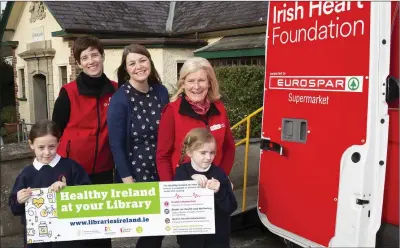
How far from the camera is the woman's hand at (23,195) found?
A: 104 inches

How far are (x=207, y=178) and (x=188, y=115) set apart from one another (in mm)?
423

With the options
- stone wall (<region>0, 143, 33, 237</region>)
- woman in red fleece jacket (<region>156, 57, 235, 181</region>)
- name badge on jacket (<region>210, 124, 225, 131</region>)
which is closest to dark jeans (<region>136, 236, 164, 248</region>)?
woman in red fleece jacket (<region>156, 57, 235, 181</region>)

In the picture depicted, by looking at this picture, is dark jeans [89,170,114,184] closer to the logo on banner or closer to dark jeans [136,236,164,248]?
dark jeans [136,236,164,248]

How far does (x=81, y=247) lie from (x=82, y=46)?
4.59ft

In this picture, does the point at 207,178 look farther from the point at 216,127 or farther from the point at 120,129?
the point at 120,129

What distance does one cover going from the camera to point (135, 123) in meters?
2.89

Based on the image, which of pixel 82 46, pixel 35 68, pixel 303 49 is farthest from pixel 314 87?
pixel 35 68

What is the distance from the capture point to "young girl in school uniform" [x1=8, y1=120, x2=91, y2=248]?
2.73m


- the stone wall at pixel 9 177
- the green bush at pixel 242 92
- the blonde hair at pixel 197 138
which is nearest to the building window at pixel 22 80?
the green bush at pixel 242 92

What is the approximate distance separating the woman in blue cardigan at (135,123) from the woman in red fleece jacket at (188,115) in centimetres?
14

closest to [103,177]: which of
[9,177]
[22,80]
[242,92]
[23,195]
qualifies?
[23,195]

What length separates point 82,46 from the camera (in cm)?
303

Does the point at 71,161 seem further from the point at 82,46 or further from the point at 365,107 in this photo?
the point at 365,107

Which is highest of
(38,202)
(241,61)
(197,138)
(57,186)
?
(241,61)
